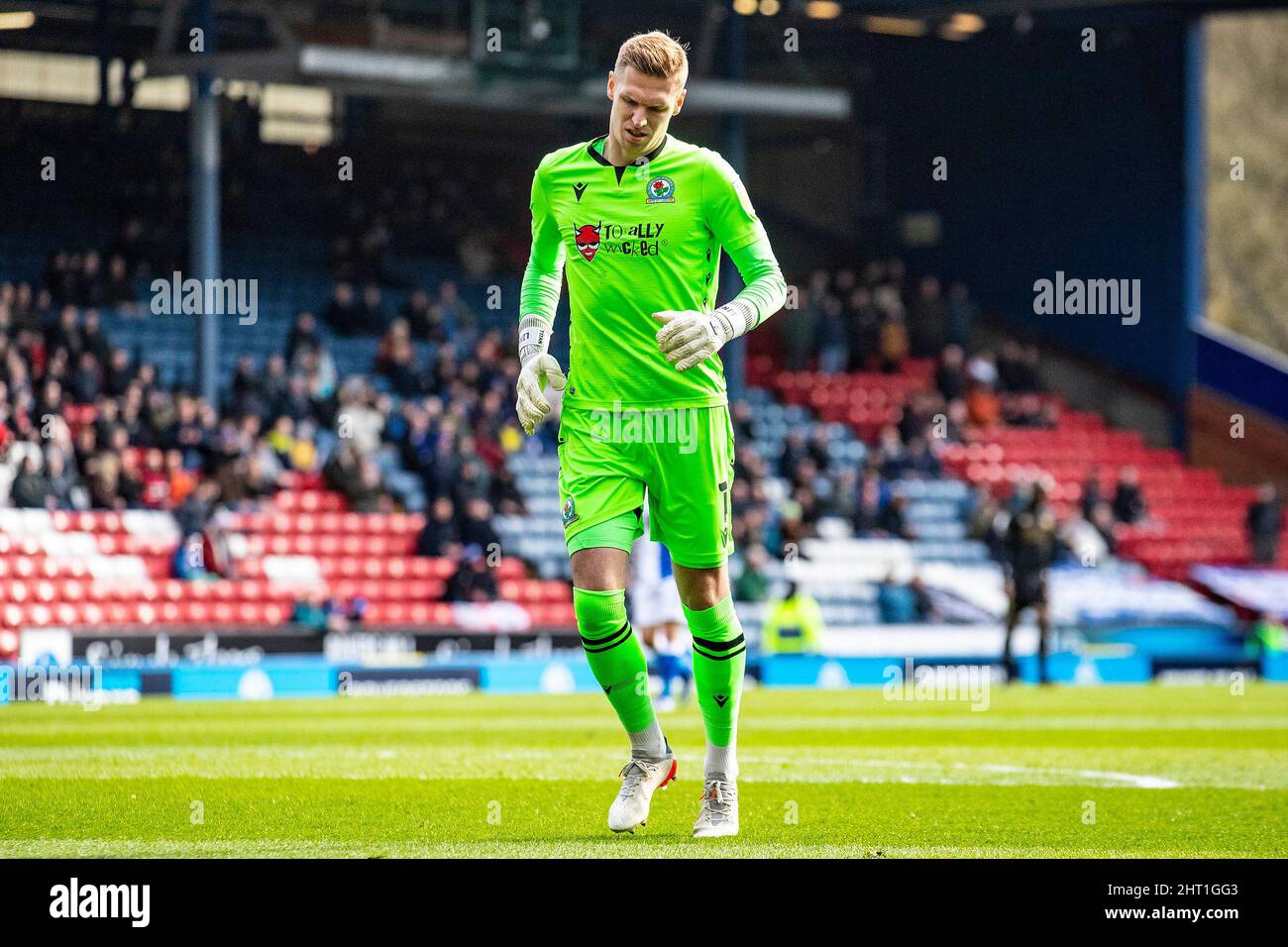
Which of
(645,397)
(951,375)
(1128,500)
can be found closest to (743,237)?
(645,397)

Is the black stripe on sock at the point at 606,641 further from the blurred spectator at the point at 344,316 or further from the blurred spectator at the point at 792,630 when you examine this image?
the blurred spectator at the point at 344,316

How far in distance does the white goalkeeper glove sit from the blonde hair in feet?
3.11

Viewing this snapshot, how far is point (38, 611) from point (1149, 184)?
21942mm

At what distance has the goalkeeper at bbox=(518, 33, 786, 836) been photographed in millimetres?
6785

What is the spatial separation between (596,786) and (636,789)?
74.4 inches

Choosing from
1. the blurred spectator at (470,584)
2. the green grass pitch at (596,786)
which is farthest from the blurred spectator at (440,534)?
the green grass pitch at (596,786)

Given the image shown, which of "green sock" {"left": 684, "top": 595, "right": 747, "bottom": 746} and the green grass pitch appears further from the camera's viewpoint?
"green sock" {"left": 684, "top": 595, "right": 747, "bottom": 746}

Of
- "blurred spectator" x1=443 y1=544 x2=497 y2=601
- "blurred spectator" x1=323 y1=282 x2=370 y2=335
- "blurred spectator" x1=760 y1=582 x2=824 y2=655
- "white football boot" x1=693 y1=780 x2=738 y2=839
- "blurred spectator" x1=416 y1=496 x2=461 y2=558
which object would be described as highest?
"blurred spectator" x1=323 y1=282 x2=370 y2=335

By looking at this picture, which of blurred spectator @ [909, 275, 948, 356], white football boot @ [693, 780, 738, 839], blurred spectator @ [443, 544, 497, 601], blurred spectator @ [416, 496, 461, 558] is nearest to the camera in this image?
white football boot @ [693, 780, 738, 839]

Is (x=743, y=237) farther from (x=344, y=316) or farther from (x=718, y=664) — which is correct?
(x=344, y=316)
